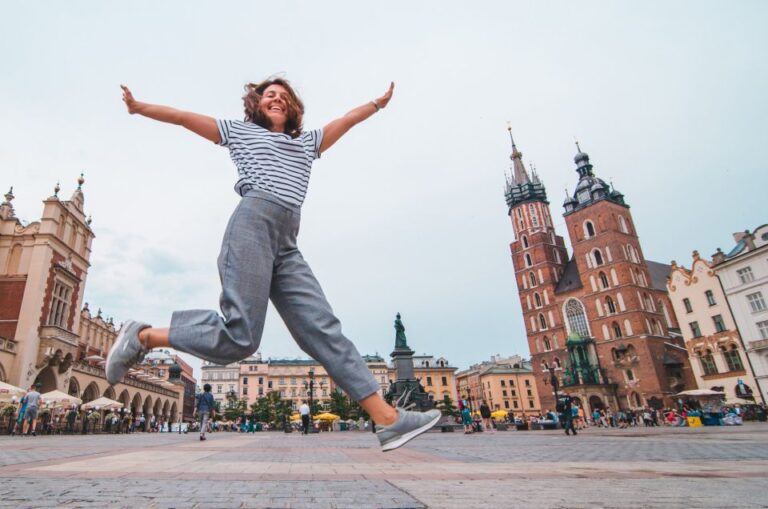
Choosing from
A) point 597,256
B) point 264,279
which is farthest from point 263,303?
point 597,256

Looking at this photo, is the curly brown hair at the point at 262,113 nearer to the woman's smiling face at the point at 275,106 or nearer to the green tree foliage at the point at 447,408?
the woman's smiling face at the point at 275,106

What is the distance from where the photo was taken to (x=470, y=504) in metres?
2.21

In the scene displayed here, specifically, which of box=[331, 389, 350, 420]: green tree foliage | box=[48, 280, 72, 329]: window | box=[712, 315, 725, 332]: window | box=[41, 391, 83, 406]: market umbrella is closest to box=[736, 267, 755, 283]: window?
box=[712, 315, 725, 332]: window

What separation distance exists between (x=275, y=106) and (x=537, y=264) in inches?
2525

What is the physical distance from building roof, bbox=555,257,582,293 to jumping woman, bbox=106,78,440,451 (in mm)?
60440

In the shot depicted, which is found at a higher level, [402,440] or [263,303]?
[263,303]

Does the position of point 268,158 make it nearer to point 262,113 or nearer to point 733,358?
point 262,113

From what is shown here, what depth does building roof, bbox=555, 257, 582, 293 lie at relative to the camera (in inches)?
2298

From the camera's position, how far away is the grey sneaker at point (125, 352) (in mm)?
2291

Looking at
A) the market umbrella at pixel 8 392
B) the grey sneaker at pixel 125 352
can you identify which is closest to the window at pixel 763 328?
the grey sneaker at pixel 125 352

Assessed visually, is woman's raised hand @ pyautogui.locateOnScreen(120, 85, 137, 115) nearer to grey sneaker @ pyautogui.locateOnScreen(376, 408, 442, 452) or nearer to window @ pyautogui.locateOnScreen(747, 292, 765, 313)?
grey sneaker @ pyautogui.locateOnScreen(376, 408, 442, 452)

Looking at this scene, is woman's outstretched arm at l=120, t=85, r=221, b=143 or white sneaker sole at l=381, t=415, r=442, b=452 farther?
woman's outstretched arm at l=120, t=85, r=221, b=143

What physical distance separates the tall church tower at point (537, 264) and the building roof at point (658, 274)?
36.8 feet

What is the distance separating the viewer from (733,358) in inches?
1387
